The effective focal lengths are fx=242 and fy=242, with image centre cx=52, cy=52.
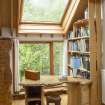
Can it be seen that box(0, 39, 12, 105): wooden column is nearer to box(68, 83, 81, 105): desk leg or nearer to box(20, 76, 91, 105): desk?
box(20, 76, 91, 105): desk

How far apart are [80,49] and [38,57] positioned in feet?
4.65

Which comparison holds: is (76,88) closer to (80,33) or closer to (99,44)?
(99,44)

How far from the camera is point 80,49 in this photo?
19.9 feet

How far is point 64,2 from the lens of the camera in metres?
6.23

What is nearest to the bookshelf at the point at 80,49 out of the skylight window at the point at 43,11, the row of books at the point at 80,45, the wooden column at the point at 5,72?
the row of books at the point at 80,45

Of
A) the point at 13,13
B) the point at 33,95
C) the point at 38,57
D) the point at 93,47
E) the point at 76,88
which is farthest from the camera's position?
the point at 38,57

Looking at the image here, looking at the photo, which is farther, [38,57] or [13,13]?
[38,57]

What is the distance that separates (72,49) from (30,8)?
159 cm

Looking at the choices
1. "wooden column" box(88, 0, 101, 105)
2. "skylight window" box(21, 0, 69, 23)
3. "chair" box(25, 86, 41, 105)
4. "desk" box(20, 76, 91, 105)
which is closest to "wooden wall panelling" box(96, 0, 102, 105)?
"wooden column" box(88, 0, 101, 105)

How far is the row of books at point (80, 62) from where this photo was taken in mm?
5669

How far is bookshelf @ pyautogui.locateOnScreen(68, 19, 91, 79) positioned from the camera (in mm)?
5668

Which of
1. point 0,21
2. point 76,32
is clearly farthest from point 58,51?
point 0,21

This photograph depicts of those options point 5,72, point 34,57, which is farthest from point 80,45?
point 5,72

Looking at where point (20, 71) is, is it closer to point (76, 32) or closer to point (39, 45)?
point (39, 45)
